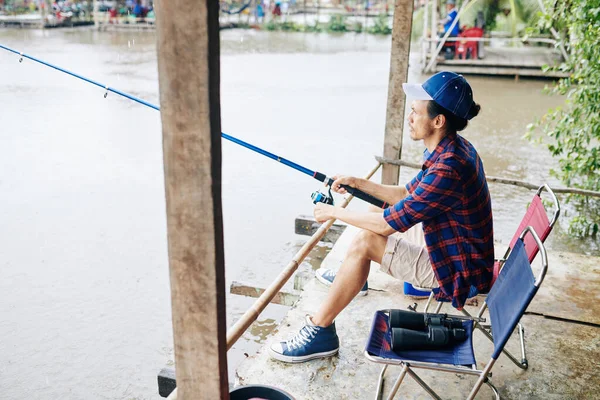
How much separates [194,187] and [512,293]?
1243 millimetres

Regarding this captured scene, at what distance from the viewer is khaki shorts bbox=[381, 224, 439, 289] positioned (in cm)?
254

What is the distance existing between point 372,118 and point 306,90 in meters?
2.54

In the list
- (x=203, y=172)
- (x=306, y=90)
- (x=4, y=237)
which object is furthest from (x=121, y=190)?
(x=306, y=90)

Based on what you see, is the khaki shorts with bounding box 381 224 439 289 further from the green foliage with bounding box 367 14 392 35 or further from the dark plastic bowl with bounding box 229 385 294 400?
the green foliage with bounding box 367 14 392 35

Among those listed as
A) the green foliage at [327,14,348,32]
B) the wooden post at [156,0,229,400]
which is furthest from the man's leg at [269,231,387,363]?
the green foliage at [327,14,348,32]

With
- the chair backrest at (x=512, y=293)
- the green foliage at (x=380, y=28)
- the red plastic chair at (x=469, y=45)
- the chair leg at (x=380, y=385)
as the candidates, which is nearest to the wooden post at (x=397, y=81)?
the chair backrest at (x=512, y=293)

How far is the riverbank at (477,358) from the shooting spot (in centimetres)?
244

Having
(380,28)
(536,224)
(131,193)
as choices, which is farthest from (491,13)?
(536,224)

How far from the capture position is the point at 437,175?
2.29m

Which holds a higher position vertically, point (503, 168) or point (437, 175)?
point (437, 175)

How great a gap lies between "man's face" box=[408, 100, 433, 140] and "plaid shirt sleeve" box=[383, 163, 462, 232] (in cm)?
18

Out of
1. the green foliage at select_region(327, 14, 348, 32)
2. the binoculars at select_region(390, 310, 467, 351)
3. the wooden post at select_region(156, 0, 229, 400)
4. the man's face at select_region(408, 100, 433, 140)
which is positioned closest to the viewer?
the wooden post at select_region(156, 0, 229, 400)

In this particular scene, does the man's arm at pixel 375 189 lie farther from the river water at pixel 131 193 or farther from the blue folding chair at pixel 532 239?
the river water at pixel 131 193

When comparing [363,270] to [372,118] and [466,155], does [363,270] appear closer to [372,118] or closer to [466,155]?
[466,155]
